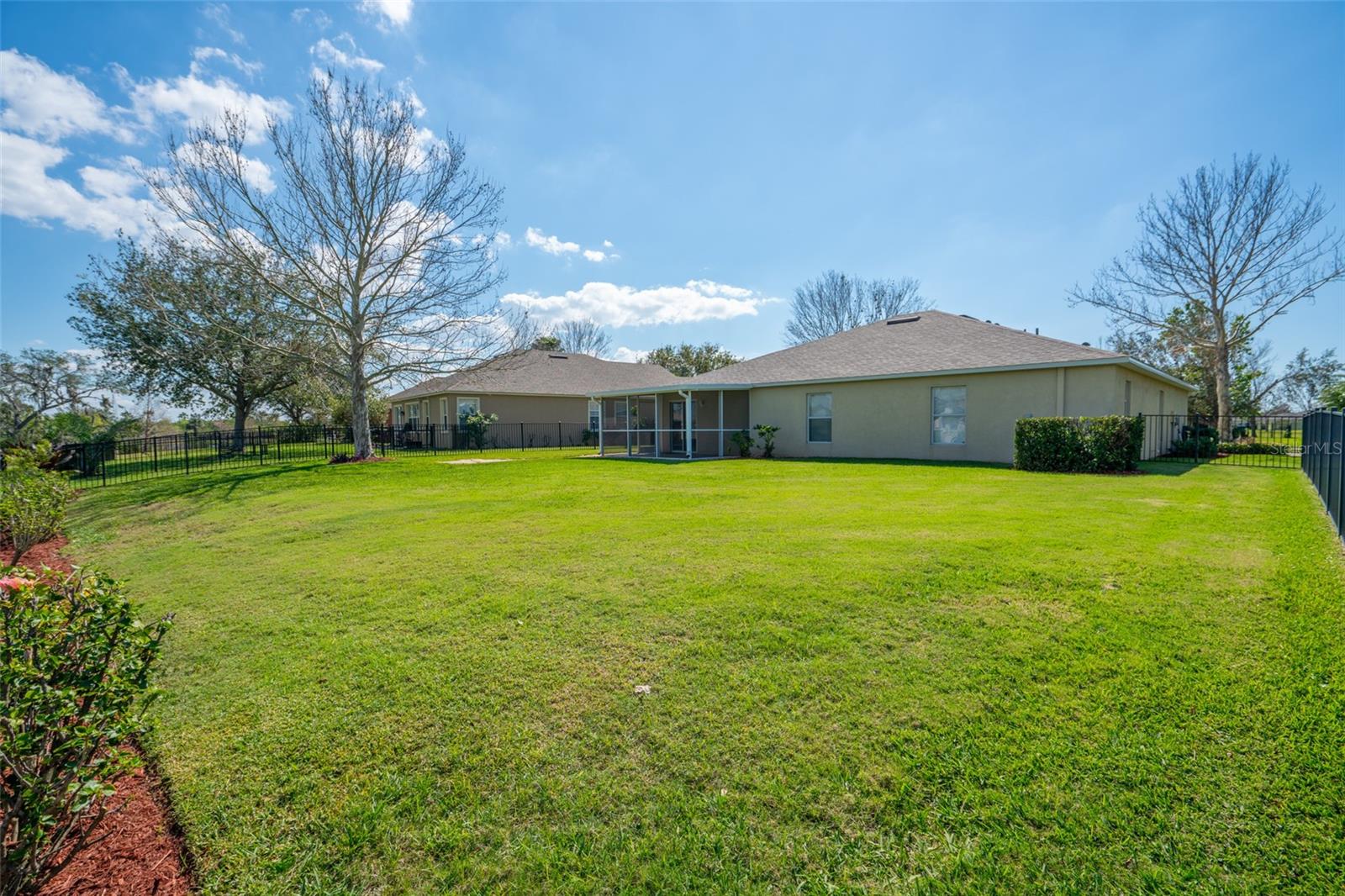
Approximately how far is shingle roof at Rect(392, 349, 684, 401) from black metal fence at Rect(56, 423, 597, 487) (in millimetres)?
1782

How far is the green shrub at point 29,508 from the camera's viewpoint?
7.27m

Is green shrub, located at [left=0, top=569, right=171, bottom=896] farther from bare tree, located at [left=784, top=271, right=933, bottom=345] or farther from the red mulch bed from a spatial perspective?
bare tree, located at [left=784, top=271, right=933, bottom=345]

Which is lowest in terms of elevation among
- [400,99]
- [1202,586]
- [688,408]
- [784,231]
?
[1202,586]

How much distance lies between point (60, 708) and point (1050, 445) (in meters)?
14.6

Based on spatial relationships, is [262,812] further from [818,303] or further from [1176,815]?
[818,303]

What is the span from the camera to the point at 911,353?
1683 centimetres

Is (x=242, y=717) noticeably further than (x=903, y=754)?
Yes

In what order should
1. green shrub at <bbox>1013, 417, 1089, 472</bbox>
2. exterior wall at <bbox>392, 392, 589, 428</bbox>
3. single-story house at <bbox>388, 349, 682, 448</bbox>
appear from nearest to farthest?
green shrub at <bbox>1013, 417, 1089, 472</bbox> < single-story house at <bbox>388, 349, 682, 448</bbox> < exterior wall at <bbox>392, 392, 589, 428</bbox>

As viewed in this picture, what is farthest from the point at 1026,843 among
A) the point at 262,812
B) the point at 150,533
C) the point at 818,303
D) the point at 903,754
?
the point at 818,303

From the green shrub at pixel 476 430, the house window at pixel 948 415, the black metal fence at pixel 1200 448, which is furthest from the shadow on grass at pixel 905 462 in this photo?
the green shrub at pixel 476 430

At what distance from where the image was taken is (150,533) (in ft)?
27.2

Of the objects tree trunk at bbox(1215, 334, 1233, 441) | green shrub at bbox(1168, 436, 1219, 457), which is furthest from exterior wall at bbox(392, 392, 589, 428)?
tree trunk at bbox(1215, 334, 1233, 441)

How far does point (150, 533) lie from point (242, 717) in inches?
291

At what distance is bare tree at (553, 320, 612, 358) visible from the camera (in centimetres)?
5331
